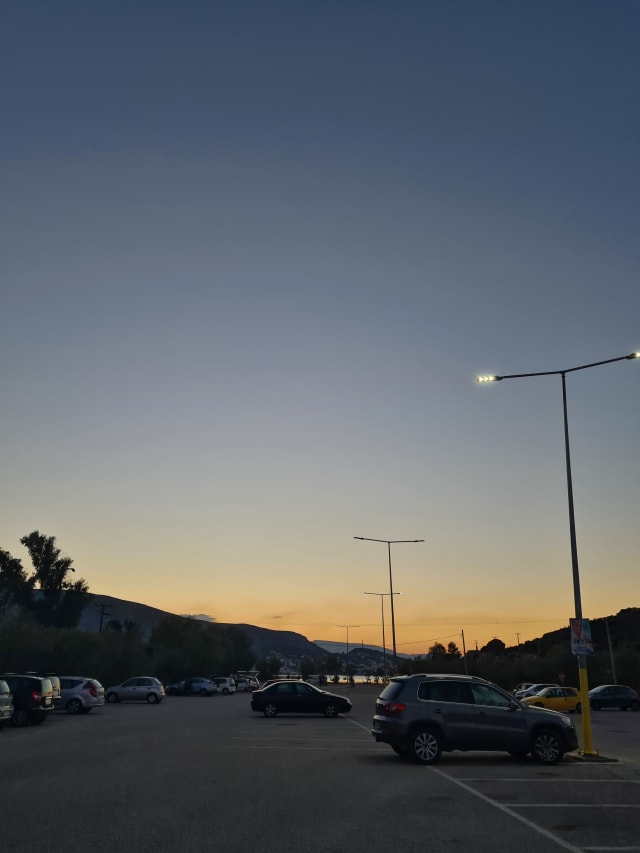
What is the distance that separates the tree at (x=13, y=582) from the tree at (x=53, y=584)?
124cm

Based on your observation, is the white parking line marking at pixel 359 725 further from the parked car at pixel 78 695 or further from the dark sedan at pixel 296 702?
the parked car at pixel 78 695

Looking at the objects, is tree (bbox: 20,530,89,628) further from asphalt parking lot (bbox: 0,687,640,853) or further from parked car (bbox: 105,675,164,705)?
asphalt parking lot (bbox: 0,687,640,853)

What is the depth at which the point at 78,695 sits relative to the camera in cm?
3612

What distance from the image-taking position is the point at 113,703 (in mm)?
50000

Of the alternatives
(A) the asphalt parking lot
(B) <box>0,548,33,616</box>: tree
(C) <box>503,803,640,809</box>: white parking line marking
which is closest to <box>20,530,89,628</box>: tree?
(B) <box>0,548,33,616</box>: tree

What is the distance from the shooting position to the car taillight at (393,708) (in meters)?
17.9

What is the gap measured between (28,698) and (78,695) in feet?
27.8

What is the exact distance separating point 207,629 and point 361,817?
354ft

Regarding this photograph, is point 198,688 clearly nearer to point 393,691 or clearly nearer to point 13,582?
point 13,582

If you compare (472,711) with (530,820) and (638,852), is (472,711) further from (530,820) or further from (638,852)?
(638,852)

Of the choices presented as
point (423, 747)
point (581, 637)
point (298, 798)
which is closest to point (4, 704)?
point (423, 747)

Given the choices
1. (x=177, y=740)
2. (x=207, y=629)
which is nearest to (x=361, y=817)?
(x=177, y=740)

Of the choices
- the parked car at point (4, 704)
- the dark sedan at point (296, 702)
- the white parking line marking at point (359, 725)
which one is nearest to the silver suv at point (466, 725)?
the white parking line marking at point (359, 725)

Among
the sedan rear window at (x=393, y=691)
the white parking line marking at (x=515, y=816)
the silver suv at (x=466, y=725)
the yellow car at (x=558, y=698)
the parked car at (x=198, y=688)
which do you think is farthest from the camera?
the parked car at (x=198, y=688)
